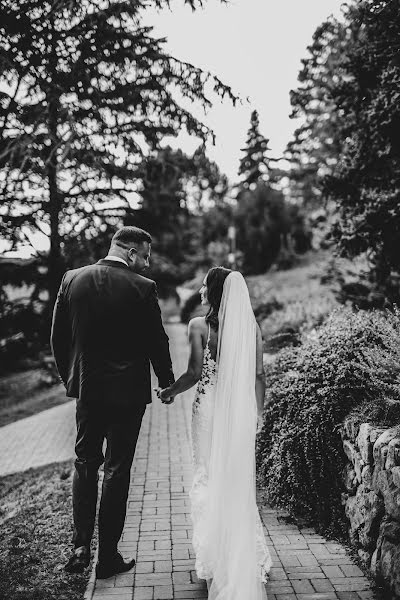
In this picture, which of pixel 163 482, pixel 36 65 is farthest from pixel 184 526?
pixel 36 65

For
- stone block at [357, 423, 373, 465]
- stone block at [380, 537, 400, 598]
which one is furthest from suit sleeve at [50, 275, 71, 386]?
stone block at [380, 537, 400, 598]

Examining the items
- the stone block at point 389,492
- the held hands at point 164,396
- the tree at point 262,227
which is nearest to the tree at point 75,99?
the held hands at point 164,396

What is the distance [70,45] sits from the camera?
790 centimetres

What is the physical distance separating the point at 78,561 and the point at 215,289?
200 cm

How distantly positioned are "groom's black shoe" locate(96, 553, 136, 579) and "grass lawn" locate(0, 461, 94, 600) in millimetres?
109

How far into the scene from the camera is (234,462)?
3.64 metres

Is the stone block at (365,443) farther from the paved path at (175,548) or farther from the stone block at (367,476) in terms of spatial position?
the paved path at (175,548)

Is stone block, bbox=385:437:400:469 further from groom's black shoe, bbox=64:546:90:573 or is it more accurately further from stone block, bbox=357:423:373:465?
groom's black shoe, bbox=64:546:90:573

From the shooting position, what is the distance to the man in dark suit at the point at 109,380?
3713 millimetres

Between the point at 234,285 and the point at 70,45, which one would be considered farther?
the point at 70,45

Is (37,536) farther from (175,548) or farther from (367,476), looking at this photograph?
(367,476)

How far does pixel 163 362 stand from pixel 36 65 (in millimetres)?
5136

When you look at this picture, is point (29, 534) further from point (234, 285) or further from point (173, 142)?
point (173, 142)

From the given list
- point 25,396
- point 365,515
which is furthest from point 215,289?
point 25,396
